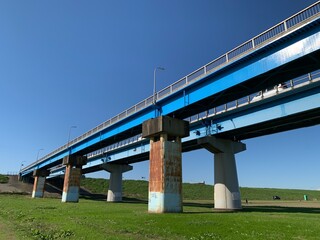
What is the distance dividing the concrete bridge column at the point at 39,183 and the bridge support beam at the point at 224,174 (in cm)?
6908

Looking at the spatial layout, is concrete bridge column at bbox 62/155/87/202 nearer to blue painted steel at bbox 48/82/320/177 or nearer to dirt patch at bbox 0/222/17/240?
blue painted steel at bbox 48/82/320/177

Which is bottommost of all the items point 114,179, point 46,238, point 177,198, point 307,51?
point 46,238

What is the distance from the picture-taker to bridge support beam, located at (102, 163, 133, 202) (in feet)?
218

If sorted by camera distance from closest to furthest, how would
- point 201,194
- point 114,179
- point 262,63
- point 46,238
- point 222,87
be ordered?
1. point 46,238
2. point 262,63
3. point 222,87
4. point 114,179
5. point 201,194

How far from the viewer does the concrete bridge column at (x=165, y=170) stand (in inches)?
1128

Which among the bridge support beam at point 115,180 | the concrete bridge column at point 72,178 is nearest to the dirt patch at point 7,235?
the concrete bridge column at point 72,178

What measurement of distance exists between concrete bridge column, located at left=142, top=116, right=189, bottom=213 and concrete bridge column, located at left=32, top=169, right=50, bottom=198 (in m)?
69.8

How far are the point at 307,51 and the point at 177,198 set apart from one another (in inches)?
722

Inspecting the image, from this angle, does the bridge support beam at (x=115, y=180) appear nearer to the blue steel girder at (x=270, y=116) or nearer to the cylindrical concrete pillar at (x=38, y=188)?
the blue steel girder at (x=270, y=116)

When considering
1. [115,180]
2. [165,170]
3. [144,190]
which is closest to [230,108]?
[165,170]

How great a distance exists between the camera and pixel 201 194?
11338 centimetres

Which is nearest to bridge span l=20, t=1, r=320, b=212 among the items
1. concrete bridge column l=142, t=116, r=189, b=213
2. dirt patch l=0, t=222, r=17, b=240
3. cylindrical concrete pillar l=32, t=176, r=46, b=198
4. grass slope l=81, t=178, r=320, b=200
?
concrete bridge column l=142, t=116, r=189, b=213

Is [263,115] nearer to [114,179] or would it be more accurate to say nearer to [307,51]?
[307,51]

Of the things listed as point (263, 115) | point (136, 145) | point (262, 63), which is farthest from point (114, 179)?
point (262, 63)
